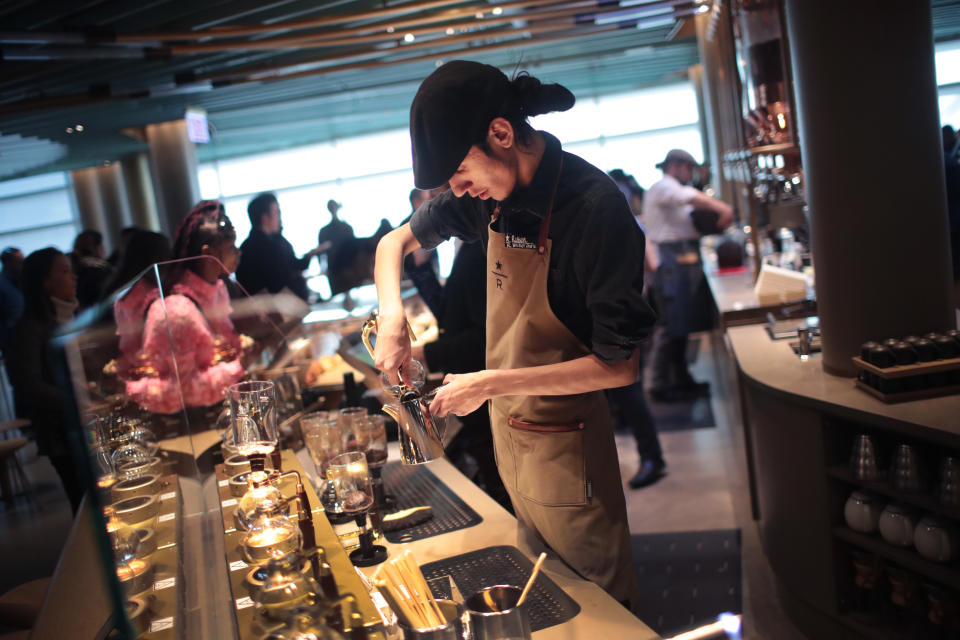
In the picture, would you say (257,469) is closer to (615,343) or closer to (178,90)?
(615,343)

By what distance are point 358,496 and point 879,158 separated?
77.9 inches

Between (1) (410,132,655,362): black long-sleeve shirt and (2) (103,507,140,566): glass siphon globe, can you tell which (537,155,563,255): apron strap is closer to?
(1) (410,132,655,362): black long-sleeve shirt

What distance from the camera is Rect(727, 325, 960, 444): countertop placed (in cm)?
206

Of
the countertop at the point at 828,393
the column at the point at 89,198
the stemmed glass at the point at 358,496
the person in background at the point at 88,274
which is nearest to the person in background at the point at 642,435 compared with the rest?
the countertop at the point at 828,393

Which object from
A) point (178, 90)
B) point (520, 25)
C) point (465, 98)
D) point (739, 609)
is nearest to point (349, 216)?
point (178, 90)

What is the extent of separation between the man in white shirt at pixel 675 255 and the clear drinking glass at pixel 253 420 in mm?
4730

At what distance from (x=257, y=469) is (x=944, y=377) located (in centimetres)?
196

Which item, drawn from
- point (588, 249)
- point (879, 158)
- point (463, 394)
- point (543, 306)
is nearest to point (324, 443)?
point (463, 394)

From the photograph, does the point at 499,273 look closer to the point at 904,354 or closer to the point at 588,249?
the point at 588,249

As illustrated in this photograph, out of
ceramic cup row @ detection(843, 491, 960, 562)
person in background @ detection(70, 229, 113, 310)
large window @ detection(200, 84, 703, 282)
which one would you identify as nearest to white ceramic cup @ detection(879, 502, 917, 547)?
ceramic cup row @ detection(843, 491, 960, 562)

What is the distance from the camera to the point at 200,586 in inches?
53.7

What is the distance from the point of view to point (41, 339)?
421 cm

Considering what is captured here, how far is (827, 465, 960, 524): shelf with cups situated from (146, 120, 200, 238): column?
32.6ft

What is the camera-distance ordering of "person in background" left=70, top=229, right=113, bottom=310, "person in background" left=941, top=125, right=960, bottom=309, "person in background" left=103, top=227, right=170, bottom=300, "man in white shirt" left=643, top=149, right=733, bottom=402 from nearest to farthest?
1. "person in background" left=941, top=125, right=960, bottom=309
2. "person in background" left=103, top=227, right=170, bottom=300
3. "person in background" left=70, top=229, right=113, bottom=310
4. "man in white shirt" left=643, top=149, right=733, bottom=402
